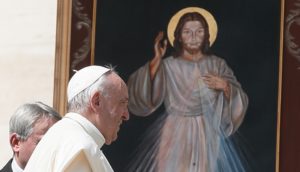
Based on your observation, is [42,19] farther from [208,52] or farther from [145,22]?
[208,52]

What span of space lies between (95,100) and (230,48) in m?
3.09

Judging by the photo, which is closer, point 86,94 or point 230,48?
point 86,94

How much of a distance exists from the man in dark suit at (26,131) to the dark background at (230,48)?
207cm

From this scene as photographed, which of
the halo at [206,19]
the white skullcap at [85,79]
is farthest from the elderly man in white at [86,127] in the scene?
the halo at [206,19]

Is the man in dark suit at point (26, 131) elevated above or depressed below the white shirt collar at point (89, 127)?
below

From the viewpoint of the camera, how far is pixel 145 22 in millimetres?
6207

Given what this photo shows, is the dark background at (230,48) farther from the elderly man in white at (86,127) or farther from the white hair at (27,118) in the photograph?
the elderly man in white at (86,127)

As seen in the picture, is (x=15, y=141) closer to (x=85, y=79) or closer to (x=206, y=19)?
(x=85, y=79)

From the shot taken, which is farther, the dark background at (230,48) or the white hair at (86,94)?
the dark background at (230,48)

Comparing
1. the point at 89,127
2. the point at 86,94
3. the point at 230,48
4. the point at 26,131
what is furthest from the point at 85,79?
the point at 230,48

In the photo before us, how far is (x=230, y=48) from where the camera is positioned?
6.00 m

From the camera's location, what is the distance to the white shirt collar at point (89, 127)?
2.93 metres

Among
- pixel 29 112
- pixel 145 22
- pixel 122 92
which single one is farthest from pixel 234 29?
pixel 122 92

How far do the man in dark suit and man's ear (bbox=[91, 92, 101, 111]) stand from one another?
106cm
